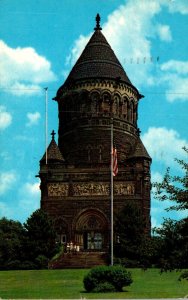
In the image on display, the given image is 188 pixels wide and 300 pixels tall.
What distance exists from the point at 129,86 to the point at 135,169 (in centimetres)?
1107

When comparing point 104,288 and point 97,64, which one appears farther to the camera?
point 97,64

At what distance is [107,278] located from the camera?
107 feet

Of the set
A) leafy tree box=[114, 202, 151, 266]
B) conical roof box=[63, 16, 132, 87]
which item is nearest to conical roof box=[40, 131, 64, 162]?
conical roof box=[63, 16, 132, 87]

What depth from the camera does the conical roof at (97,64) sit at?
71.0 m

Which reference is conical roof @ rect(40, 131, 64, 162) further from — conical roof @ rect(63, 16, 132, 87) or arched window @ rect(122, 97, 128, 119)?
arched window @ rect(122, 97, 128, 119)

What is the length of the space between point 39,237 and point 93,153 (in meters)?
15.6

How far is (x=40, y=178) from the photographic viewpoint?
65.4 m

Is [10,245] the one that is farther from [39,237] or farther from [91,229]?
[39,237]

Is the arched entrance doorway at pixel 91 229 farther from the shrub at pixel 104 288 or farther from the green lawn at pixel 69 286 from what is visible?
the shrub at pixel 104 288

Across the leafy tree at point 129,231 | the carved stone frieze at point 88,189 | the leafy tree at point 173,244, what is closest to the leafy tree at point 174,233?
the leafy tree at point 173,244

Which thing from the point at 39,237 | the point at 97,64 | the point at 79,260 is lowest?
the point at 79,260

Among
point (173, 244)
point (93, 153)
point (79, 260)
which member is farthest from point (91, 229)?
point (173, 244)

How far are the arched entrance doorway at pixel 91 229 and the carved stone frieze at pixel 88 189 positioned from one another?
1.66m

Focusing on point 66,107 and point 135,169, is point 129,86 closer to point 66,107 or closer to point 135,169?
point 66,107
